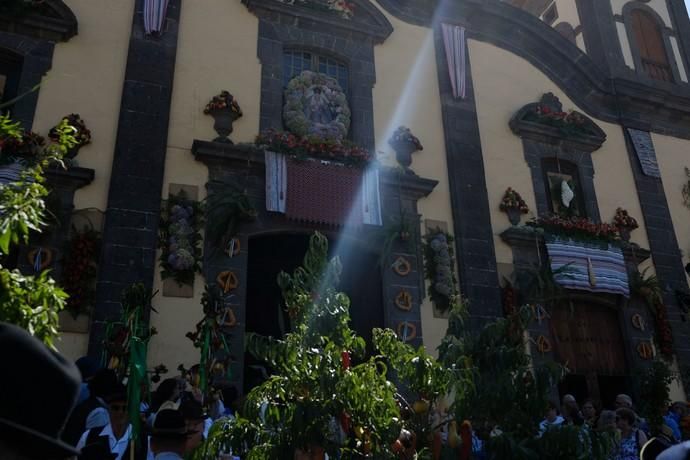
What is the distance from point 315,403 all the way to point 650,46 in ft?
54.8

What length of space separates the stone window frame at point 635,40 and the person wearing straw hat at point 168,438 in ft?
51.7

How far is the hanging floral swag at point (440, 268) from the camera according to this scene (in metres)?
11.5

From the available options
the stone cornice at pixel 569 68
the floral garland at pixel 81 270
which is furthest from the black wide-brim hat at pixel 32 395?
the stone cornice at pixel 569 68

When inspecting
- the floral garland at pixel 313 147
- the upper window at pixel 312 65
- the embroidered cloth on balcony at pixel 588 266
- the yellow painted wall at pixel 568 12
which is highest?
the yellow painted wall at pixel 568 12

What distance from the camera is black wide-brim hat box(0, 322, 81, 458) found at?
1521 millimetres

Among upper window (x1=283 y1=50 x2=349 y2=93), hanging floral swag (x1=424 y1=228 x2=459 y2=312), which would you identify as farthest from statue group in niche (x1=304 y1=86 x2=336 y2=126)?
hanging floral swag (x1=424 y1=228 x2=459 y2=312)

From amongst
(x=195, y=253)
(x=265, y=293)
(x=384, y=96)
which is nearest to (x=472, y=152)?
(x=384, y=96)

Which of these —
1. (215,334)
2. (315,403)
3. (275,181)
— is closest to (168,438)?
(315,403)

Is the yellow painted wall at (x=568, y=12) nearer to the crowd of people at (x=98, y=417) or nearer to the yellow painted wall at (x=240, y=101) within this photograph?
the yellow painted wall at (x=240, y=101)

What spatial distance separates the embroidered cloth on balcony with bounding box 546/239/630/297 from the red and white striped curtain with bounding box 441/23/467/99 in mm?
3519

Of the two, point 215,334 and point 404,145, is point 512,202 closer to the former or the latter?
point 404,145

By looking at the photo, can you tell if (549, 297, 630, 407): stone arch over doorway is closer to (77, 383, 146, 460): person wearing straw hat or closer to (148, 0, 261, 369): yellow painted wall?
(148, 0, 261, 369): yellow painted wall

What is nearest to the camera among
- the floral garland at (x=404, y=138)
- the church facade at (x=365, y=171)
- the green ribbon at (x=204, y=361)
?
the green ribbon at (x=204, y=361)

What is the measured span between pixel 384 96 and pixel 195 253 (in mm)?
5113
